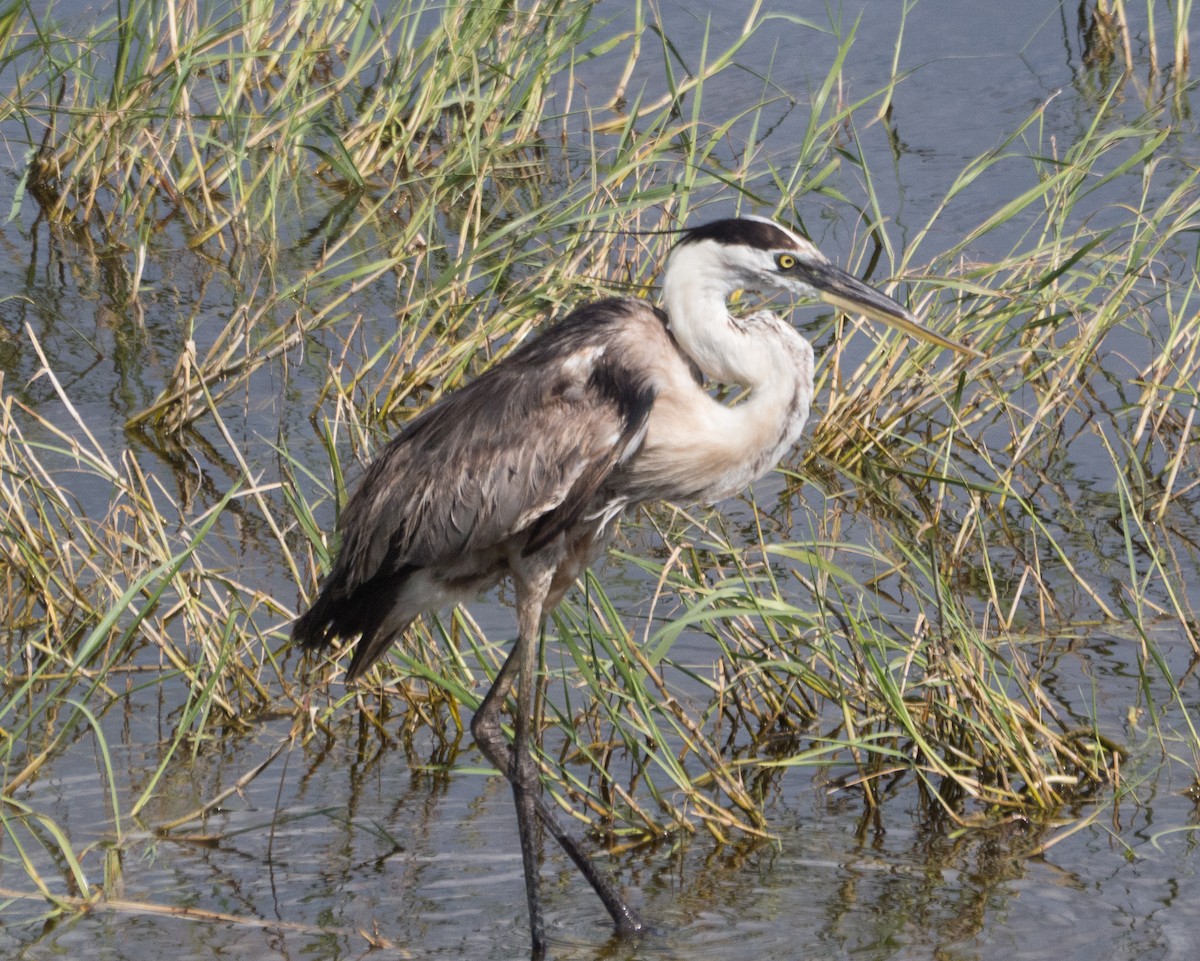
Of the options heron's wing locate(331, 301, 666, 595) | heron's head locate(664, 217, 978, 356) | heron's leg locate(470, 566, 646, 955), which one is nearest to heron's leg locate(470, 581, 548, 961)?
heron's leg locate(470, 566, 646, 955)

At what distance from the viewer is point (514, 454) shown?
4348mm

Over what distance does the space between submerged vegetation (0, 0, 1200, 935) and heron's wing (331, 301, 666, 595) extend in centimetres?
24

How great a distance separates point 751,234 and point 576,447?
2.07 feet

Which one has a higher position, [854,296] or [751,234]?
[751,234]

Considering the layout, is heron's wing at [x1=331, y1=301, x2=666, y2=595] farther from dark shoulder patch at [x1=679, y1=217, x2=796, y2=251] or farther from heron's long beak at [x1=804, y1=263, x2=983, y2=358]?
heron's long beak at [x1=804, y1=263, x2=983, y2=358]

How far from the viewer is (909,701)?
15.5ft

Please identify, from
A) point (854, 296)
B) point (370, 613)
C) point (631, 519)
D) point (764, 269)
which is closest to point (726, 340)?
point (764, 269)

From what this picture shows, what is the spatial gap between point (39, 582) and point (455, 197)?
3.02 metres

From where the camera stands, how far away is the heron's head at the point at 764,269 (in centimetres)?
427

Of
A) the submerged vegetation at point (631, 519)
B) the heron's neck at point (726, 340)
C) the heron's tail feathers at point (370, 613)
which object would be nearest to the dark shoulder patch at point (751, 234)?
the heron's neck at point (726, 340)

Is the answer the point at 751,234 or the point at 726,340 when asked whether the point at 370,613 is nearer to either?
the point at 726,340

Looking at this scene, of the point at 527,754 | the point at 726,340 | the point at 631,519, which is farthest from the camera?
the point at 631,519

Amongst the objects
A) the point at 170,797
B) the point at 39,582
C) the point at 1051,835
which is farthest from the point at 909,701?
the point at 39,582

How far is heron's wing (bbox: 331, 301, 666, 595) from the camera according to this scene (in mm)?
4277
